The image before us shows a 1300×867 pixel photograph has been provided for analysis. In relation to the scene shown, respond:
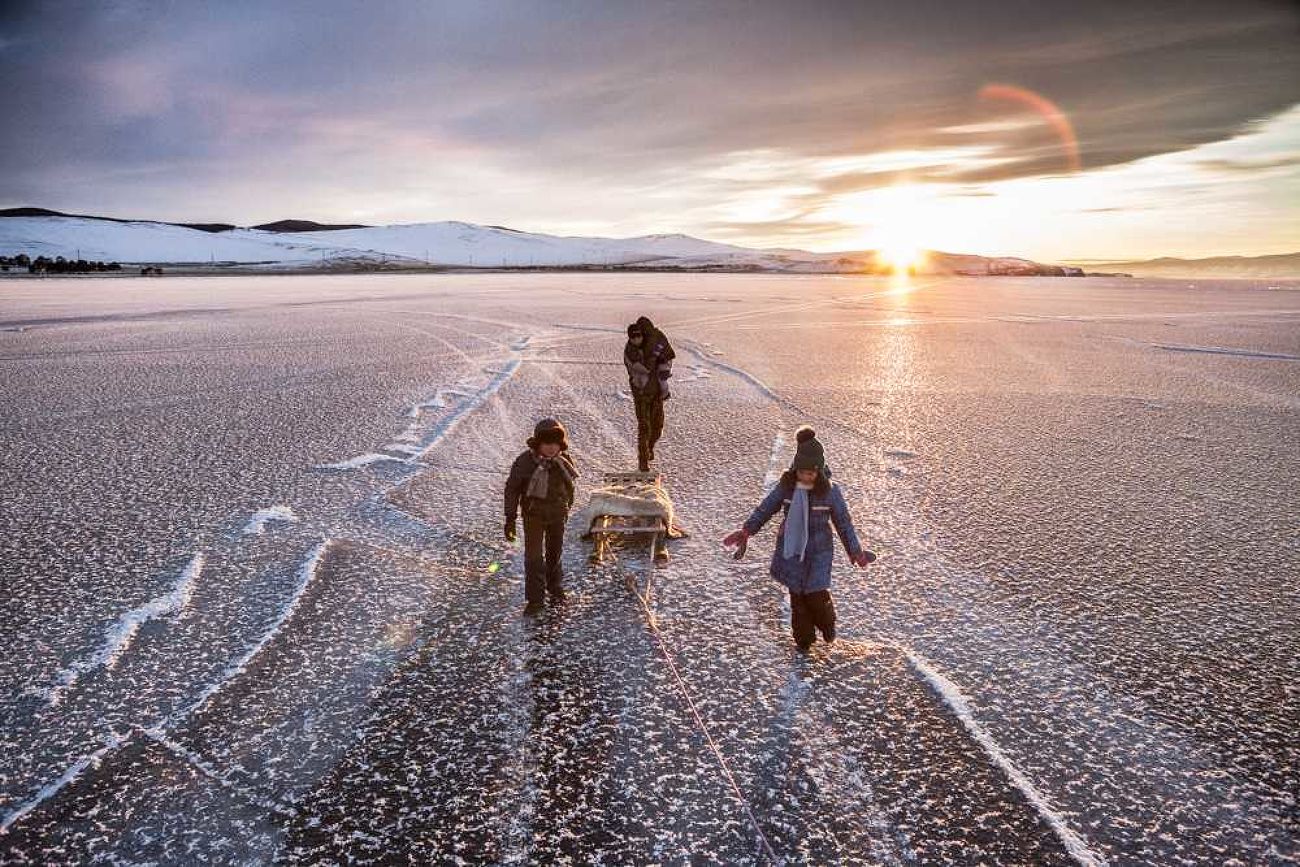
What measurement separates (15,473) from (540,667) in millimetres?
6858

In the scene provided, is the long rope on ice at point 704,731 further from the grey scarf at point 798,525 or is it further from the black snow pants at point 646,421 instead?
the black snow pants at point 646,421

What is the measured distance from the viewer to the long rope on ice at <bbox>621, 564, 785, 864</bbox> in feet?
9.70

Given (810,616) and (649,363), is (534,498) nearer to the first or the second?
(810,616)

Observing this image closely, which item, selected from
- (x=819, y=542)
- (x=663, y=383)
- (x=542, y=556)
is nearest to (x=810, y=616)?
(x=819, y=542)

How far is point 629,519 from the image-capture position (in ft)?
20.0

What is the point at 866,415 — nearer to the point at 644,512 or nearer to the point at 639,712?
the point at 644,512

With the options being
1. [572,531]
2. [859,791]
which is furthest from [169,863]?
[572,531]

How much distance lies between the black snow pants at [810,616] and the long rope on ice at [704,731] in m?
0.77

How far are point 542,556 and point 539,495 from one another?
42 centimetres

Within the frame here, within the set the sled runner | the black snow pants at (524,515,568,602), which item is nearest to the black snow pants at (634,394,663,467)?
the sled runner

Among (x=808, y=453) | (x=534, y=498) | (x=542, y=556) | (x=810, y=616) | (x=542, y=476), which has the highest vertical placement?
(x=808, y=453)

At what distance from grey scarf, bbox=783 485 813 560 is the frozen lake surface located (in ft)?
2.07

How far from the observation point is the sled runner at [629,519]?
5.70 m

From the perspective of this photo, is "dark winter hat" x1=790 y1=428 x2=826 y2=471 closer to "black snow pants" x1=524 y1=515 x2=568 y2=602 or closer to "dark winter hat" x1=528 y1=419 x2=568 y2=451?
"dark winter hat" x1=528 y1=419 x2=568 y2=451
